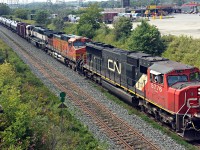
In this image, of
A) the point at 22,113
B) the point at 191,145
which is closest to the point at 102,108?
the point at 191,145

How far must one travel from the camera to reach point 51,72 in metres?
27.6

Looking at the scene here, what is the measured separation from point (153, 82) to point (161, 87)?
2.54 ft

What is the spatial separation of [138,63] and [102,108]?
3.35 meters

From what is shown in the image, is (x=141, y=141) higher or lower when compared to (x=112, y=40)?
lower

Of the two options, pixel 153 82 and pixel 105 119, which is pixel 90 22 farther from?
pixel 153 82

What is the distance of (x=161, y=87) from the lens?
13867mm

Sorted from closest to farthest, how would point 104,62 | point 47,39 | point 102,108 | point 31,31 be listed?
point 102,108 < point 104,62 < point 47,39 < point 31,31

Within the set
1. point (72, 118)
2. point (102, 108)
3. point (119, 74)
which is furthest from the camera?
point (119, 74)

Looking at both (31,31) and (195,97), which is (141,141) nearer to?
(195,97)

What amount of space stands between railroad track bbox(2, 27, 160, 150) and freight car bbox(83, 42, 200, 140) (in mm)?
1420

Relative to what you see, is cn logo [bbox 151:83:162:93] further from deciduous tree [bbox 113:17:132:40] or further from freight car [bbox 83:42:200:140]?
deciduous tree [bbox 113:17:132:40]

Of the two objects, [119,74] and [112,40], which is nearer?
[119,74]

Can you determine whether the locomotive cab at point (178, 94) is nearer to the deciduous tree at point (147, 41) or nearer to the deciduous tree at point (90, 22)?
the deciduous tree at point (147, 41)

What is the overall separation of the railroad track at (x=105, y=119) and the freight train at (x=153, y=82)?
1442 mm
